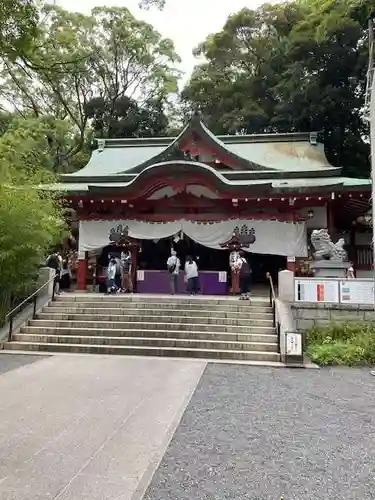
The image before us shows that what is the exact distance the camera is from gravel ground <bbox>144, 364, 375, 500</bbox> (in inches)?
120

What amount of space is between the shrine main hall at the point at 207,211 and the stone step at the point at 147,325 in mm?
3505

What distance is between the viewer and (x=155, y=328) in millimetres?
9648

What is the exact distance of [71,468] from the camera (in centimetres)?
330

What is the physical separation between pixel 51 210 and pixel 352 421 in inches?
321

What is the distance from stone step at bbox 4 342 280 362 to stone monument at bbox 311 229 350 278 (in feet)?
A: 9.57

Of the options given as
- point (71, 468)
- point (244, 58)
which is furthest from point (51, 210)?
point (244, 58)

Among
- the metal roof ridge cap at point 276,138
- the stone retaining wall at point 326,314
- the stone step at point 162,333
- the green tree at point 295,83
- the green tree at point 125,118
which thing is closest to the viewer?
the stone step at point 162,333

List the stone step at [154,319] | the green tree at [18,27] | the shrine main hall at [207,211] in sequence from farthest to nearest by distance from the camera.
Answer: the shrine main hall at [207,211]
the stone step at [154,319]
the green tree at [18,27]

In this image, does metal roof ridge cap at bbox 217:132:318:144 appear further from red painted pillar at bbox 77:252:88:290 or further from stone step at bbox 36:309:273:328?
stone step at bbox 36:309:273:328

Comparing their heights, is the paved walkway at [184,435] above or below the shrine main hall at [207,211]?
below

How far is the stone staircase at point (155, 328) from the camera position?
342 inches

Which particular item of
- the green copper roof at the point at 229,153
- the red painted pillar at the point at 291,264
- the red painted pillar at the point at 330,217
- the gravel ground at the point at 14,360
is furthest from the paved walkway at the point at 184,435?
the green copper roof at the point at 229,153

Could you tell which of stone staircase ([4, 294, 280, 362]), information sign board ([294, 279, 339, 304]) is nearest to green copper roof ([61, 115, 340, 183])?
stone staircase ([4, 294, 280, 362])

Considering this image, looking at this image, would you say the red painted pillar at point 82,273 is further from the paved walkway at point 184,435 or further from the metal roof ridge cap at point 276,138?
the metal roof ridge cap at point 276,138
